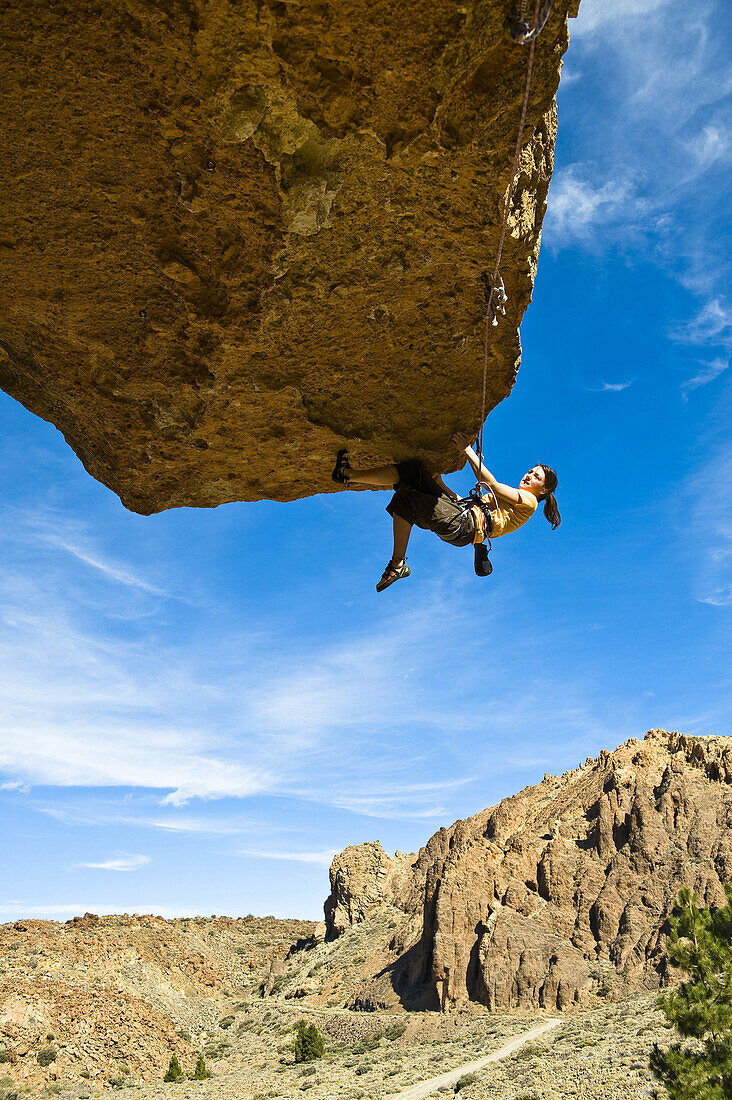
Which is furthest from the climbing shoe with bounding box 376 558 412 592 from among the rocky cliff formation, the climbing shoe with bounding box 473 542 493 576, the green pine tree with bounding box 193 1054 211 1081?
the rocky cliff formation

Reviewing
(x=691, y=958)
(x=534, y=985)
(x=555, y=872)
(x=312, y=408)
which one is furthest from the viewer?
(x=555, y=872)

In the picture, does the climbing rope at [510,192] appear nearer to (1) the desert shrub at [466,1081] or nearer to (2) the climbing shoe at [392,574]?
(2) the climbing shoe at [392,574]

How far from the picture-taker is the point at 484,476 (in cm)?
552

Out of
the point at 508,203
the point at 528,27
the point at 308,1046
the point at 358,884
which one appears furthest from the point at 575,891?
the point at 528,27

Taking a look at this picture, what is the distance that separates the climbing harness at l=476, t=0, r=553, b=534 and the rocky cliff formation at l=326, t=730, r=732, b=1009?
41.3 metres

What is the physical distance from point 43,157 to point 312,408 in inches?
79.5

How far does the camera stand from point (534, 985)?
39781mm

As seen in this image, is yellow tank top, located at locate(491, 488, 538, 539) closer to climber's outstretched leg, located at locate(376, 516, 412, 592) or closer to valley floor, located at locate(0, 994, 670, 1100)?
climber's outstretched leg, located at locate(376, 516, 412, 592)

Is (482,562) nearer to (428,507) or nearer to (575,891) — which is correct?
(428,507)

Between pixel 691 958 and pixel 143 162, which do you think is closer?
pixel 143 162

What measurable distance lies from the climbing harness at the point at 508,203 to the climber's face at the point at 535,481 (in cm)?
49

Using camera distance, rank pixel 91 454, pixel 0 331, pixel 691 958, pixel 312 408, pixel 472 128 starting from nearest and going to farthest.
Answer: pixel 472 128
pixel 0 331
pixel 312 408
pixel 91 454
pixel 691 958

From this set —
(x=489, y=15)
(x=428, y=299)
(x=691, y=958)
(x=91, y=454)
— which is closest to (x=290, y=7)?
(x=489, y=15)

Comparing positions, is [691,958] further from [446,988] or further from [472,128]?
[446,988]
